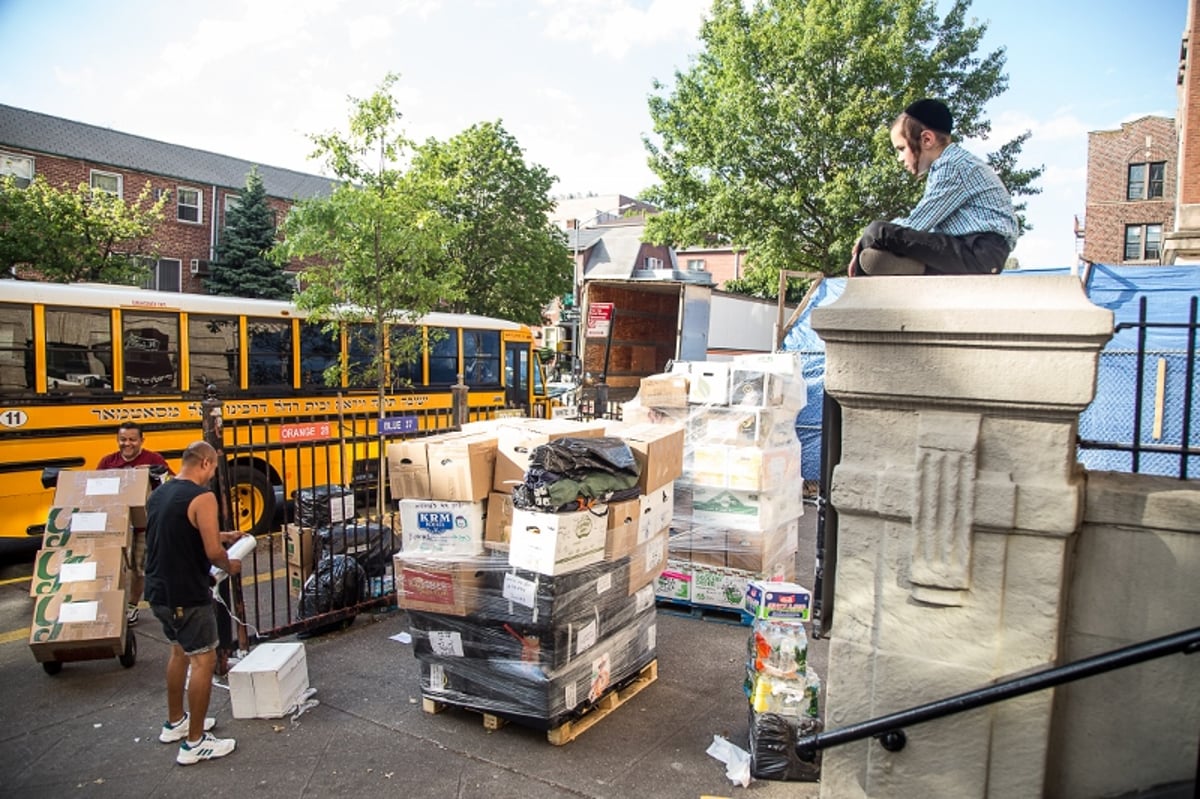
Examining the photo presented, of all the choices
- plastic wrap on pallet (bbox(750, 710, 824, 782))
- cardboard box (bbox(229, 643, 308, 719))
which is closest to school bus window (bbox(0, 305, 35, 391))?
cardboard box (bbox(229, 643, 308, 719))

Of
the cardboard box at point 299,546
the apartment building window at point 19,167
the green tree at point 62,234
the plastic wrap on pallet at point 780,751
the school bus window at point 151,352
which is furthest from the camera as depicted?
the apartment building window at point 19,167

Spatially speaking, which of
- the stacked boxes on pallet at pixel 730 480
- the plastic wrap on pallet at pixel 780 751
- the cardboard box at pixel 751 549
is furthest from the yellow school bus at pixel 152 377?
the plastic wrap on pallet at pixel 780 751

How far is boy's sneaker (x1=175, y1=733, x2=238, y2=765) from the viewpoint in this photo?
416 cm

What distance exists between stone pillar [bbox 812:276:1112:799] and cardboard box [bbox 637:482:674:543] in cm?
236

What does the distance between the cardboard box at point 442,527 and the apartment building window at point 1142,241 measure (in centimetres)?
4109

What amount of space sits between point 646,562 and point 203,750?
9.42 ft

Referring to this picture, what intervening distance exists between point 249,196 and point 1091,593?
32.0m

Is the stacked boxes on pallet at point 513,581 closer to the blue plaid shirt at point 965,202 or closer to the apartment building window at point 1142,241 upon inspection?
the blue plaid shirt at point 965,202

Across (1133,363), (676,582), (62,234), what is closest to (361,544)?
(676,582)

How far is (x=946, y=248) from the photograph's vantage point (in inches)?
111

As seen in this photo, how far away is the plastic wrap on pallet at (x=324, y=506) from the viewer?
660cm

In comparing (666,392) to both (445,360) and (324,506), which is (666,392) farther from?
(445,360)

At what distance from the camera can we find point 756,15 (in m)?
20.7

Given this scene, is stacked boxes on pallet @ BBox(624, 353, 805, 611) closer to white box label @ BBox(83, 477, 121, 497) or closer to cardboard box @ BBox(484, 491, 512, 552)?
cardboard box @ BBox(484, 491, 512, 552)
